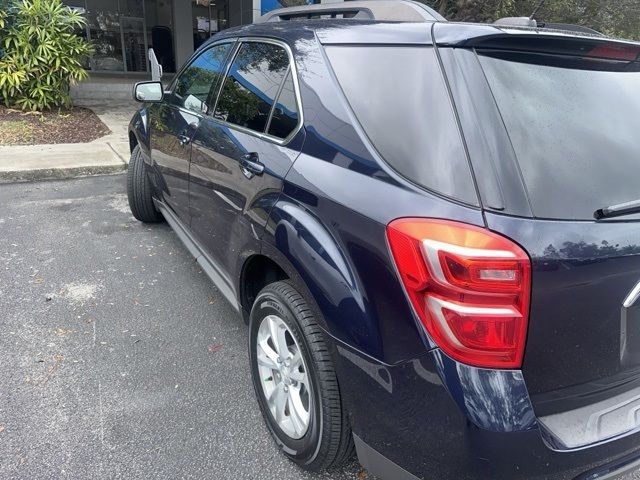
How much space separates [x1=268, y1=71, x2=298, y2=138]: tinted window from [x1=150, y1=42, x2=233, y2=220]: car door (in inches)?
35.2

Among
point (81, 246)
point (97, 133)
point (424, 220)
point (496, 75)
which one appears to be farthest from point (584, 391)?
point (97, 133)

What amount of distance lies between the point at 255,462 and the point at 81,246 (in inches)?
114

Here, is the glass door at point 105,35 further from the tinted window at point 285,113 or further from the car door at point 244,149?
the tinted window at point 285,113

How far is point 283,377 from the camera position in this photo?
2219 mm

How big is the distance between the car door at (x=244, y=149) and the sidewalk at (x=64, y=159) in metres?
3.96

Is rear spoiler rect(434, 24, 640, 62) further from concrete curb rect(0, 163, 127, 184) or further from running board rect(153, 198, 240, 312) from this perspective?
concrete curb rect(0, 163, 127, 184)

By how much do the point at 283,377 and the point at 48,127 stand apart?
7.70 metres

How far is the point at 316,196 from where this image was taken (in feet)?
6.14

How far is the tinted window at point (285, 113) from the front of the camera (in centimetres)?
220

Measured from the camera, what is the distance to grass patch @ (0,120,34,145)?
7414 millimetres

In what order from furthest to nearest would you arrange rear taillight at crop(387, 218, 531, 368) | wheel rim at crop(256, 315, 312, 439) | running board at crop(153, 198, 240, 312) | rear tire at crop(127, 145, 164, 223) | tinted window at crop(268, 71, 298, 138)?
1. rear tire at crop(127, 145, 164, 223)
2. running board at crop(153, 198, 240, 312)
3. tinted window at crop(268, 71, 298, 138)
4. wheel rim at crop(256, 315, 312, 439)
5. rear taillight at crop(387, 218, 531, 368)

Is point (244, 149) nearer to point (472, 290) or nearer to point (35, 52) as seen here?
point (472, 290)

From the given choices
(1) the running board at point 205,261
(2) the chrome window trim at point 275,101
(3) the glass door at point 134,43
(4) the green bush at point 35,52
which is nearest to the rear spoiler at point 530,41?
(2) the chrome window trim at point 275,101

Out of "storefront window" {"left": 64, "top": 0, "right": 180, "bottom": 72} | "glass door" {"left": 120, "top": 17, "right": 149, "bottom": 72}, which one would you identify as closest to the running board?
"storefront window" {"left": 64, "top": 0, "right": 180, "bottom": 72}
